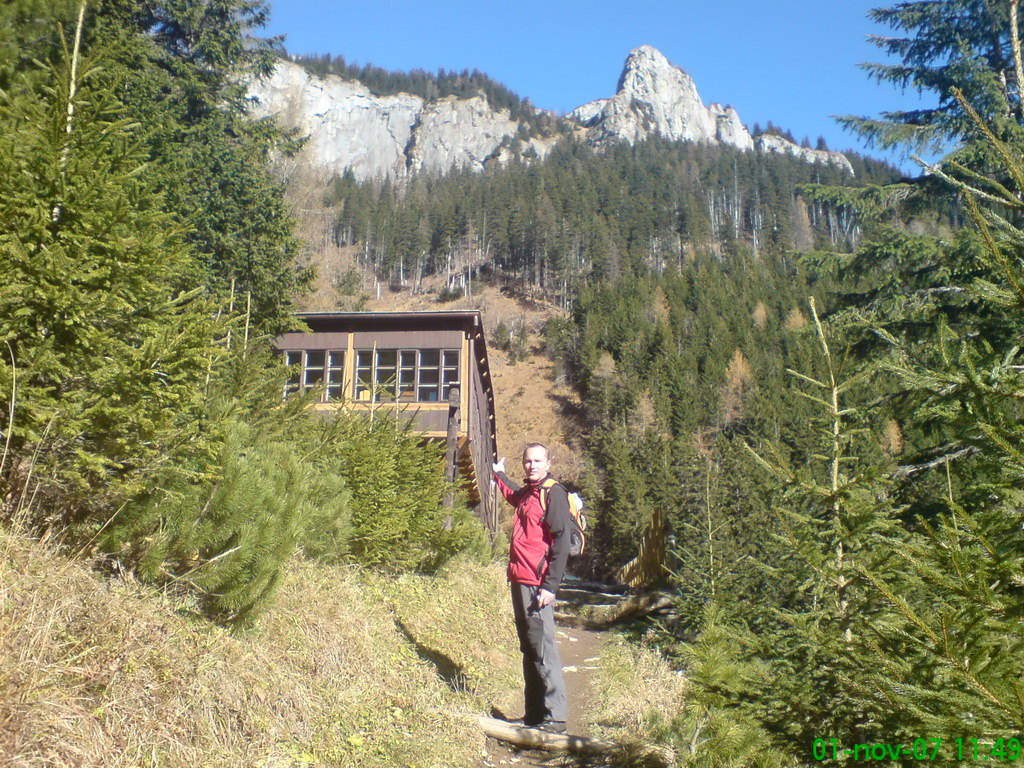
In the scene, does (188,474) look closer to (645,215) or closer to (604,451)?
(604,451)

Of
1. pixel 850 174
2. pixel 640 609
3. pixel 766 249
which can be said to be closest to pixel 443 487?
pixel 640 609

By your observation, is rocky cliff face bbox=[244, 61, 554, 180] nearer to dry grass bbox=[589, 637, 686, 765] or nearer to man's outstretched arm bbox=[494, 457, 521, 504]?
dry grass bbox=[589, 637, 686, 765]

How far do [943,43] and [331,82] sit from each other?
189777mm

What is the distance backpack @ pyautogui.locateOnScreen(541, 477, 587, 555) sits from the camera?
17.5ft

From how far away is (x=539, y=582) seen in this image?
5473 mm

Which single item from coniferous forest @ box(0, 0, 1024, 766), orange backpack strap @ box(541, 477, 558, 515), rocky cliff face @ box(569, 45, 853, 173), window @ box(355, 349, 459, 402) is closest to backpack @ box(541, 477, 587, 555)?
orange backpack strap @ box(541, 477, 558, 515)

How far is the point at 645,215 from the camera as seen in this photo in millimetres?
106250

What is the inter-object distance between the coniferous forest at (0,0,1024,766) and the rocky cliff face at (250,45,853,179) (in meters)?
158

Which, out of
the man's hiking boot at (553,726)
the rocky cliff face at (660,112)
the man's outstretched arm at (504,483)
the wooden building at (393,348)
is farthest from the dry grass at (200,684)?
the rocky cliff face at (660,112)

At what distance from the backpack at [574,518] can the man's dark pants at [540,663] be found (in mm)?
464

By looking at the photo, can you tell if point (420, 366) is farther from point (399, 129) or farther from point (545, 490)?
point (399, 129)
